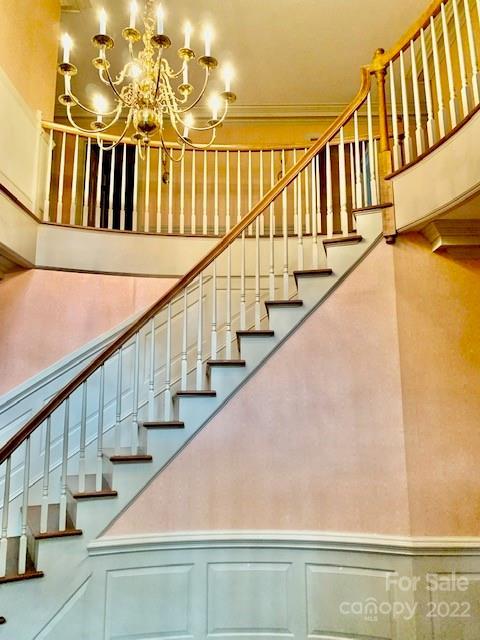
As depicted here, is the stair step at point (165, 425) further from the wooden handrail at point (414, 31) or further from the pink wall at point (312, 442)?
the wooden handrail at point (414, 31)

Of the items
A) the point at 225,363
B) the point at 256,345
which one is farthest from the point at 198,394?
the point at 256,345

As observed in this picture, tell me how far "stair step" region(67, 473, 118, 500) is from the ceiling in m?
4.53

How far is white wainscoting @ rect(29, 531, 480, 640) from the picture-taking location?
2.55 metres

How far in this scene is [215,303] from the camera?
3.06 metres

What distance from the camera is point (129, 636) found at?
269cm

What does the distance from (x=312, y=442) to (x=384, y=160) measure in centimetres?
185

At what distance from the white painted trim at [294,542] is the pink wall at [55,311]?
164cm

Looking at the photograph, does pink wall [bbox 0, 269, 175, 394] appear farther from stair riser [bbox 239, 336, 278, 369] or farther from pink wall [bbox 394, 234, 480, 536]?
pink wall [bbox 394, 234, 480, 536]

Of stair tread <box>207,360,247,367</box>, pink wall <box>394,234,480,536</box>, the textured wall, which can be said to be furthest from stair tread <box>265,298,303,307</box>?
the textured wall

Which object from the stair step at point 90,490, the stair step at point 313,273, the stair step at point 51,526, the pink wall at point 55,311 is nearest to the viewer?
the stair step at point 51,526

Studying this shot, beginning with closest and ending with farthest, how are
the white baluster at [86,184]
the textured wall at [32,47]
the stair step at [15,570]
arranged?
the stair step at [15,570] → the textured wall at [32,47] → the white baluster at [86,184]

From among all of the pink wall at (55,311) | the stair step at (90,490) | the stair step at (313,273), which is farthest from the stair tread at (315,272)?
the stair step at (90,490)

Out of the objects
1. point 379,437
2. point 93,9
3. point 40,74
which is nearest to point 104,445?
point 379,437

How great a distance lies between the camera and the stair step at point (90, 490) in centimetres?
274
